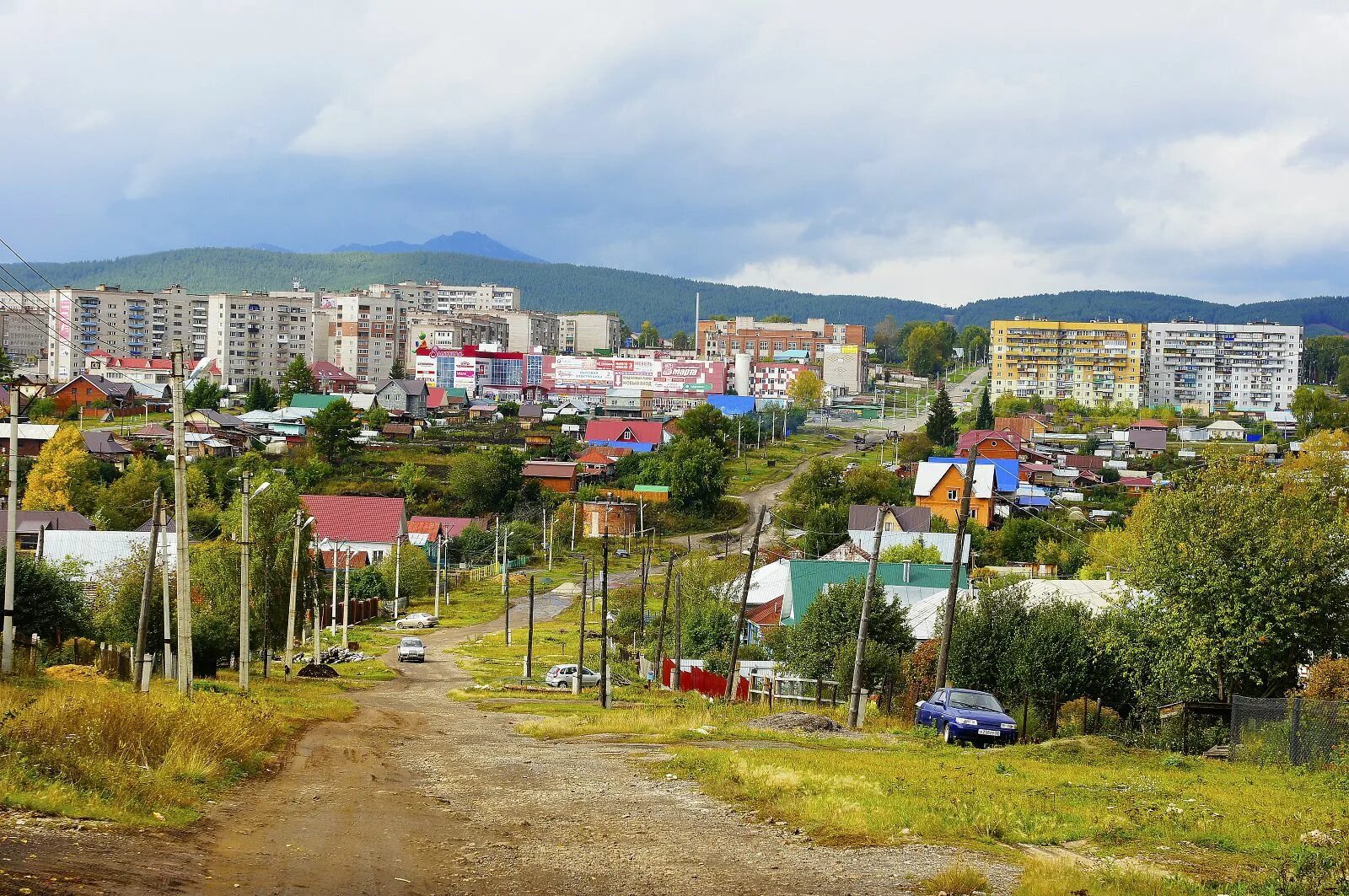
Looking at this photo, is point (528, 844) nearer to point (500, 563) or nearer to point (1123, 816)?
point (1123, 816)

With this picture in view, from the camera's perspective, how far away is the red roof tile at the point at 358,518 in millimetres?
87375

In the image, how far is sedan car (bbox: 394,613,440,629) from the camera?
66.5m

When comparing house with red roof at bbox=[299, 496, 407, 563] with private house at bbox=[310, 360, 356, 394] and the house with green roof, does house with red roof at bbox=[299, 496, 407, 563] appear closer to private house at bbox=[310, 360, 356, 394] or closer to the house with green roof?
the house with green roof

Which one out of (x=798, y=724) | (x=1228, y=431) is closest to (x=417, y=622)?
(x=798, y=724)

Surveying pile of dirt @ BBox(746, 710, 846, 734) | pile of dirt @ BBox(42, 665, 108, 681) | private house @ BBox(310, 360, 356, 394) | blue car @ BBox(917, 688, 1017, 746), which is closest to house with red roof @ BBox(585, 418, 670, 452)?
private house @ BBox(310, 360, 356, 394)

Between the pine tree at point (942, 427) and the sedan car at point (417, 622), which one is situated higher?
the pine tree at point (942, 427)

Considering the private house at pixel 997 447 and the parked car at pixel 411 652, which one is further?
the private house at pixel 997 447

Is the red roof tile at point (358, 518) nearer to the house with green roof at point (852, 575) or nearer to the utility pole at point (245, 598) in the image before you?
the house with green roof at point (852, 575)

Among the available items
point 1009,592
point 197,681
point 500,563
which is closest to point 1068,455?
point 500,563

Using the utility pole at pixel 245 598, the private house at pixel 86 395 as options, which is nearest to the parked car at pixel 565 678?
the utility pole at pixel 245 598

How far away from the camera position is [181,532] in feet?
81.3

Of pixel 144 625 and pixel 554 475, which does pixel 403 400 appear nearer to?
pixel 554 475

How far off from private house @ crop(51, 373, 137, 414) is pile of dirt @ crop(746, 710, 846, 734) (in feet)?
386

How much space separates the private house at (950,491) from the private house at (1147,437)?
48796 mm
